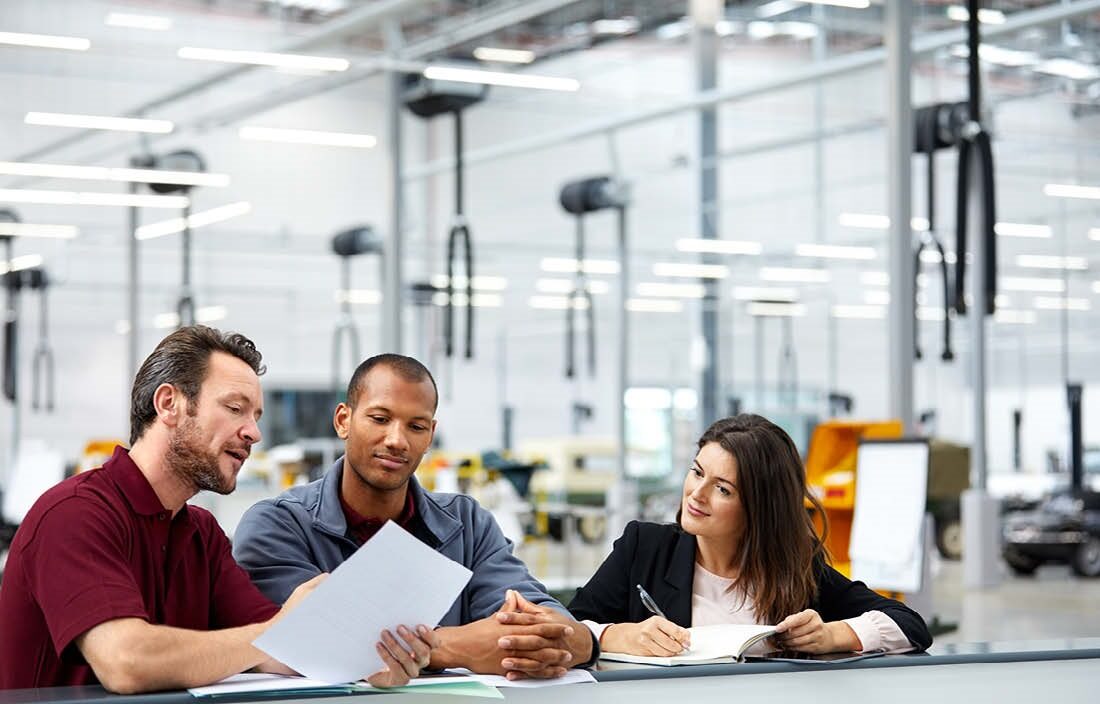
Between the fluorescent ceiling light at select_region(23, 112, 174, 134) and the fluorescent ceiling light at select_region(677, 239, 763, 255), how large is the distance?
7.54 meters

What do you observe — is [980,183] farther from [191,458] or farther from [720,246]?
[720,246]

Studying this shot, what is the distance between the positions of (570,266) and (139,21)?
28.3 ft

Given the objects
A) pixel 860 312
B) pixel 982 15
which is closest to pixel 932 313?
pixel 860 312

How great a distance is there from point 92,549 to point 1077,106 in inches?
553

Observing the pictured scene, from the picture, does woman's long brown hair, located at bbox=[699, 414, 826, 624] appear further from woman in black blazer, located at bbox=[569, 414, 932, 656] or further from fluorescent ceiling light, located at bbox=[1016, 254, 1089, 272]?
fluorescent ceiling light, located at bbox=[1016, 254, 1089, 272]

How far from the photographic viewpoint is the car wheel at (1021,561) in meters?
13.8

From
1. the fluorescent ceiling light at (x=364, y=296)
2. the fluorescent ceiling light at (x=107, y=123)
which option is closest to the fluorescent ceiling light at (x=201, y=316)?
the fluorescent ceiling light at (x=364, y=296)

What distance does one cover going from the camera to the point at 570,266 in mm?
19844

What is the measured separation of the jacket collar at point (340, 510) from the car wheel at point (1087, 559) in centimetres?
1179

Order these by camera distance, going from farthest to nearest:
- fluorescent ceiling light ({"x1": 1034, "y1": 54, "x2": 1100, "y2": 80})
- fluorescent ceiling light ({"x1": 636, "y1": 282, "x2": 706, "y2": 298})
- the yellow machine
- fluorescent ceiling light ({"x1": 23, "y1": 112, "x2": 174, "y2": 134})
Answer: fluorescent ceiling light ({"x1": 636, "y1": 282, "x2": 706, "y2": 298}) → fluorescent ceiling light ({"x1": 1034, "y1": 54, "x2": 1100, "y2": 80}) → fluorescent ceiling light ({"x1": 23, "y1": 112, "x2": 174, "y2": 134}) → the yellow machine

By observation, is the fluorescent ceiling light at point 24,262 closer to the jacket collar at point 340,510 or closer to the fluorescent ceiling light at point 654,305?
the fluorescent ceiling light at point 654,305

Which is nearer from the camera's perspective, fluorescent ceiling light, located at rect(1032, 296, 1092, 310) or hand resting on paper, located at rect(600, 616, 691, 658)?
hand resting on paper, located at rect(600, 616, 691, 658)

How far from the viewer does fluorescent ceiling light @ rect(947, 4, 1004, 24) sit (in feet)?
40.4

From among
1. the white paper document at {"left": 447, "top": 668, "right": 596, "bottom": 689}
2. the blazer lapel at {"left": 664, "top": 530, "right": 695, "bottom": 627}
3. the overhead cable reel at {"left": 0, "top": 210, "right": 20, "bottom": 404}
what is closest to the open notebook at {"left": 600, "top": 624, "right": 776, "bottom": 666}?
the white paper document at {"left": 447, "top": 668, "right": 596, "bottom": 689}
